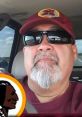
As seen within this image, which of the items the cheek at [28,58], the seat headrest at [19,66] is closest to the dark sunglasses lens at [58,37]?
the cheek at [28,58]

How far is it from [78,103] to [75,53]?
264 mm

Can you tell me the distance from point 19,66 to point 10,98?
0.53 metres

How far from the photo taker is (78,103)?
1.37 metres

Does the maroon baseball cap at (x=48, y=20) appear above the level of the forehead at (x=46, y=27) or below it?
above

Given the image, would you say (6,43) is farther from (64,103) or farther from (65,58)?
(64,103)

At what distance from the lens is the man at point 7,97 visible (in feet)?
3.38

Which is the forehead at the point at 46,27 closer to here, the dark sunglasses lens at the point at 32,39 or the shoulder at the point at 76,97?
the dark sunglasses lens at the point at 32,39

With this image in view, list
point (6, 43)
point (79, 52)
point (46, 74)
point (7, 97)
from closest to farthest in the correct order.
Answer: point (7, 97)
point (46, 74)
point (79, 52)
point (6, 43)

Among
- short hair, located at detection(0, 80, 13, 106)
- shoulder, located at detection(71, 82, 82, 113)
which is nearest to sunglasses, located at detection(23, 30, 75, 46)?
shoulder, located at detection(71, 82, 82, 113)

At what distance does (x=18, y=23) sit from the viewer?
162cm

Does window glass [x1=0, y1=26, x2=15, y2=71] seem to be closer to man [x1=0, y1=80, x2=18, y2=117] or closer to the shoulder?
the shoulder

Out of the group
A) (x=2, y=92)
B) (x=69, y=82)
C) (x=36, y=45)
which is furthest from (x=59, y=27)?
(x=2, y=92)

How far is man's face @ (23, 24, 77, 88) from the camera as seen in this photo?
1.38 metres

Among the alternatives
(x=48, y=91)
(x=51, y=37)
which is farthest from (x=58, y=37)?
(x=48, y=91)
